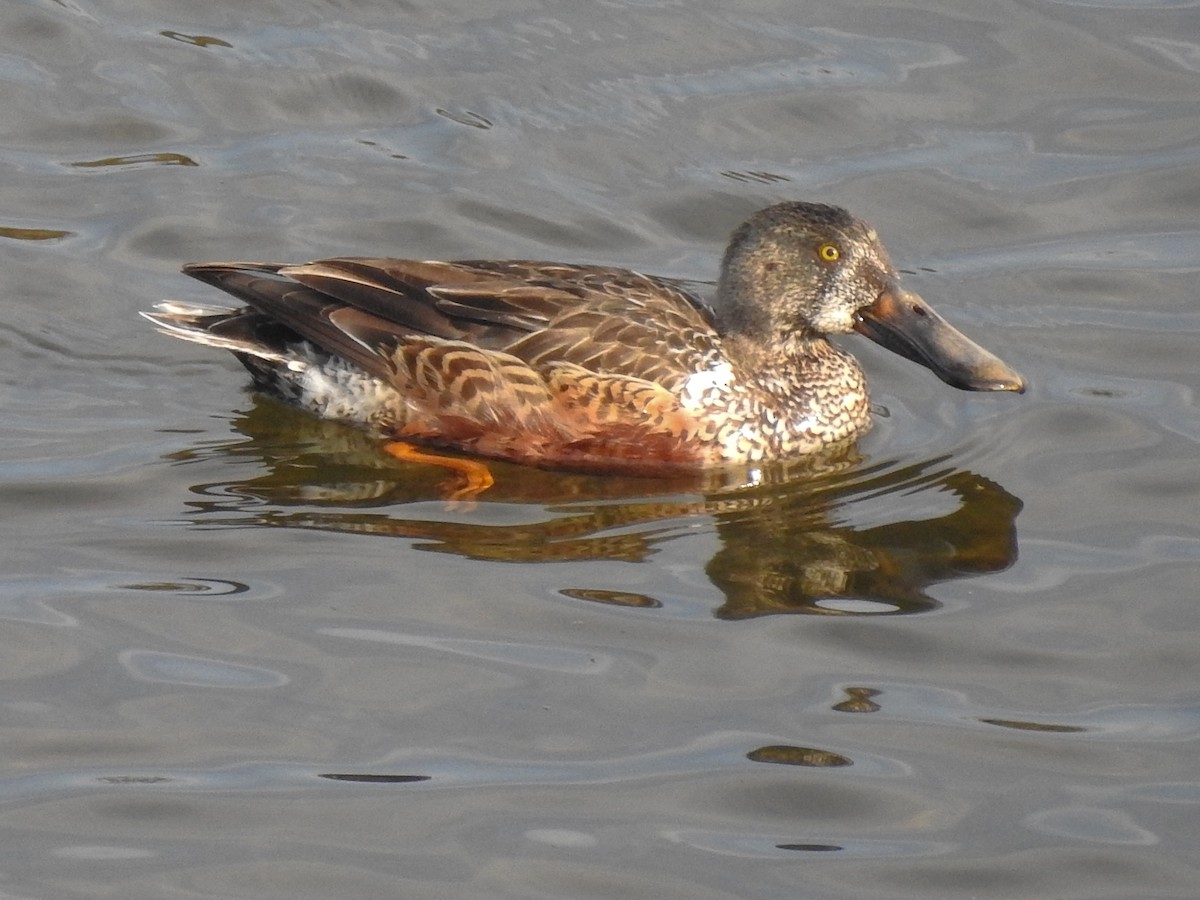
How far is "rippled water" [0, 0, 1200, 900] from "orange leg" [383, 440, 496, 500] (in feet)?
0.28

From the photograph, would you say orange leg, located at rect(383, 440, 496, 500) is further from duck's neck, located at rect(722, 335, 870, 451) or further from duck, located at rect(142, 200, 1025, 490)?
duck's neck, located at rect(722, 335, 870, 451)

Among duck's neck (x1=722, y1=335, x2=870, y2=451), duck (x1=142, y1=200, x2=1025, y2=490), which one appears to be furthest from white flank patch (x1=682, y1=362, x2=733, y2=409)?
duck's neck (x1=722, y1=335, x2=870, y2=451)

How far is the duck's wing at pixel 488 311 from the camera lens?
891cm

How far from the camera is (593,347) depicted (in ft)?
29.1

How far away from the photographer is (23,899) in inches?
233

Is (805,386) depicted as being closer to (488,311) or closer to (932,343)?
(932,343)

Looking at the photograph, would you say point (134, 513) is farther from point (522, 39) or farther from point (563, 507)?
point (522, 39)

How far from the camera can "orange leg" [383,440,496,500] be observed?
866 centimetres

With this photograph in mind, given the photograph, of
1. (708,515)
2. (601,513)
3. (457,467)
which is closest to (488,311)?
(457,467)

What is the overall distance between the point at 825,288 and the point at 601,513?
5.28 ft

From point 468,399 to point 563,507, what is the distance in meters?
0.74

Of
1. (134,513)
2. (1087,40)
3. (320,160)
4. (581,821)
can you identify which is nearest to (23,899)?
(581,821)

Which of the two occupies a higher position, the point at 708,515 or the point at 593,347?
the point at 593,347

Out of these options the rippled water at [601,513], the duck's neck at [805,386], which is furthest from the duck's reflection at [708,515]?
the duck's neck at [805,386]
